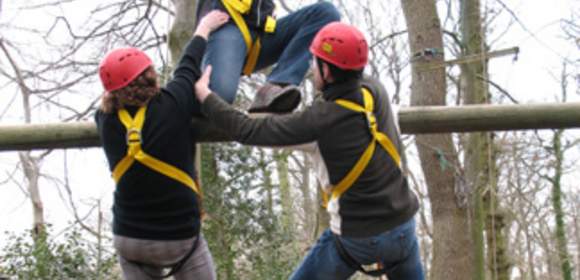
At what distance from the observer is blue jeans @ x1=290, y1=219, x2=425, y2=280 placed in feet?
8.88

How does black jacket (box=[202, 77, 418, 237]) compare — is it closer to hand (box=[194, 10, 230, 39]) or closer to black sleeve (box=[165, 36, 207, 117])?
black sleeve (box=[165, 36, 207, 117])

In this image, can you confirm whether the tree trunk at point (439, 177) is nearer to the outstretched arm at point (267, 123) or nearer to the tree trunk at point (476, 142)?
the tree trunk at point (476, 142)

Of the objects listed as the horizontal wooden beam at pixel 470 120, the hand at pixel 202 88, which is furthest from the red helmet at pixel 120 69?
the horizontal wooden beam at pixel 470 120

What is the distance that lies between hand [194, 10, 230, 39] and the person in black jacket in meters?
0.30

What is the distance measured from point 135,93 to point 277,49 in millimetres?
1047

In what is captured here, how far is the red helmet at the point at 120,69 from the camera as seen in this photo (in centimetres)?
263

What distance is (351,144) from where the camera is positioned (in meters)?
2.59

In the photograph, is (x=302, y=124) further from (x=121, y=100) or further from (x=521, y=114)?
(x=521, y=114)

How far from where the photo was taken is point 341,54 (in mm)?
2617

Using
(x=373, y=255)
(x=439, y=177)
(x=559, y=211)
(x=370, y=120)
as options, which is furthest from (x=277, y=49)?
(x=559, y=211)

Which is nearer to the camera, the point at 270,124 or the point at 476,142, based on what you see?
the point at 270,124

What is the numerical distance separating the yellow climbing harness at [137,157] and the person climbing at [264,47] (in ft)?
1.63

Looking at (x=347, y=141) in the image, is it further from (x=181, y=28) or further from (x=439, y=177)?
(x=439, y=177)

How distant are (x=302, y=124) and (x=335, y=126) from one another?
0.13 metres
